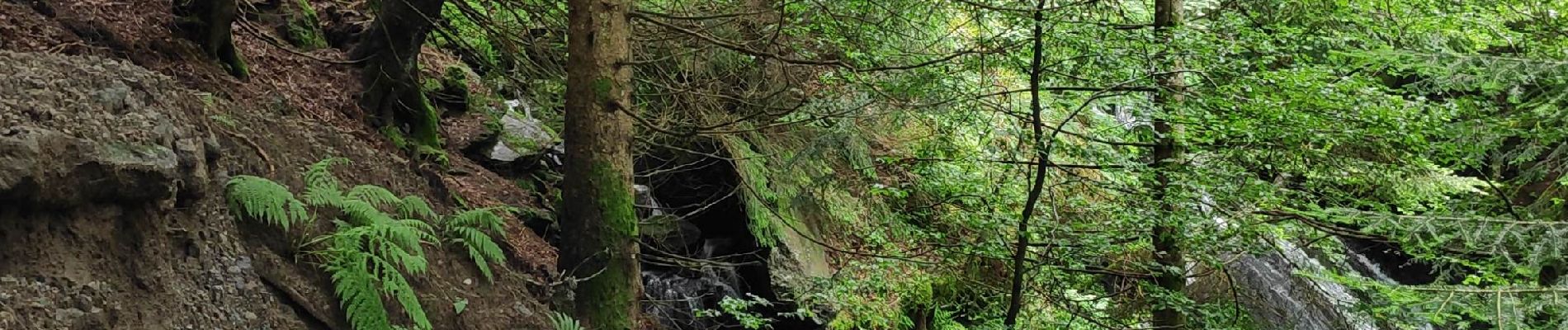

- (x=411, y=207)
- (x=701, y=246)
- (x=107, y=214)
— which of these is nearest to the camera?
(x=107, y=214)

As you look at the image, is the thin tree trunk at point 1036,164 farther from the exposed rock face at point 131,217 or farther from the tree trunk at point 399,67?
the tree trunk at point 399,67

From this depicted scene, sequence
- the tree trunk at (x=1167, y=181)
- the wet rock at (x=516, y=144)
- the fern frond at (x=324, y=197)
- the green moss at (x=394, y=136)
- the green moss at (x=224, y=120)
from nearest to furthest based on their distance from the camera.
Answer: the fern frond at (x=324, y=197)
the green moss at (x=224, y=120)
the tree trunk at (x=1167, y=181)
the green moss at (x=394, y=136)
the wet rock at (x=516, y=144)

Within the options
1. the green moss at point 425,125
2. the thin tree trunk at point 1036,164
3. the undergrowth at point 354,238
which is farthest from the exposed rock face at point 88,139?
the thin tree trunk at point 1036,164

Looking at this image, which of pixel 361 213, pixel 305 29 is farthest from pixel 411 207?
pixel 305 29

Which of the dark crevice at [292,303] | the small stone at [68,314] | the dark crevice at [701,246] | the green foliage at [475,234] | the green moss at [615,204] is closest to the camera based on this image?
the small stone at [68,314]

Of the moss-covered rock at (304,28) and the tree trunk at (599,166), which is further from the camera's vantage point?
the moss-covered rock at (304,28)

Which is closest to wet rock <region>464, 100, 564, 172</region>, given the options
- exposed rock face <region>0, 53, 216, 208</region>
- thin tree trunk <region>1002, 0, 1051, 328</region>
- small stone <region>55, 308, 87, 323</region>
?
exposed rock face <region>0, 53, 216, 208</region>

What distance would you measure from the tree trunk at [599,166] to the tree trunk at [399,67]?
1.51 meters

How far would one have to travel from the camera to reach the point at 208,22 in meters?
5.55

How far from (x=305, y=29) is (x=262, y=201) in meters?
3.13

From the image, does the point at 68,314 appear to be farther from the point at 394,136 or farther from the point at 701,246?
the point at 701,246

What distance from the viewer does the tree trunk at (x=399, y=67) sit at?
6.00m

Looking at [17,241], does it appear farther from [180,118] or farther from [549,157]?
[549,157]

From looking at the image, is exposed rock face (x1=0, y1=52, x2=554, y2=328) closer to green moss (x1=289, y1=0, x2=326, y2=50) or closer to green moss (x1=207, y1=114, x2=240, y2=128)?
green moss (x1=207, y1=114, x2=240, y2=128)
